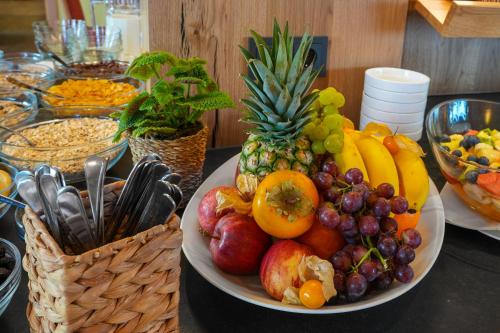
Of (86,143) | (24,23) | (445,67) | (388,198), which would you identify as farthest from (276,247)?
(24,23)

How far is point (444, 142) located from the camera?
1.02 meters

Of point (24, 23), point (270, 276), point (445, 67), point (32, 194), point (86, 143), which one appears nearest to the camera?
point (32, 194)

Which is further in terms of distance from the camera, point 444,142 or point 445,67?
point 445,67

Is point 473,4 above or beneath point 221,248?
above

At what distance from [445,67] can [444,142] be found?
50 centimetres

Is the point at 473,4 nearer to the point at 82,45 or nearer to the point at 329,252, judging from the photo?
the point at 329,252

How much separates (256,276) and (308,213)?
0.12m

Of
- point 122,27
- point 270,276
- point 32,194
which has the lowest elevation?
point 270,276

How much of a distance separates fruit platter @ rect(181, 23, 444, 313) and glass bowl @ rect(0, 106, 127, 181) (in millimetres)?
229

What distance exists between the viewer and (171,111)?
0.80 meters

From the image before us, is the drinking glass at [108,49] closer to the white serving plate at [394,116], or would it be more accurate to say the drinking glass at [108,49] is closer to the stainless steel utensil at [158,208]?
the white serving plate at [394,116]

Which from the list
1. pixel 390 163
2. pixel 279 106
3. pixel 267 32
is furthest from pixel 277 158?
pixel 267 32

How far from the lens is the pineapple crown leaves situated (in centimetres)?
73

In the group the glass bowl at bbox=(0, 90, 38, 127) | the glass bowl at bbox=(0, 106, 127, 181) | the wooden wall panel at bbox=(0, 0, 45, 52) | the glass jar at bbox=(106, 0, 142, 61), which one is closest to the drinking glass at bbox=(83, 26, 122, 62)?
the glass jar at bbox=(106, 0, 142, 61)
